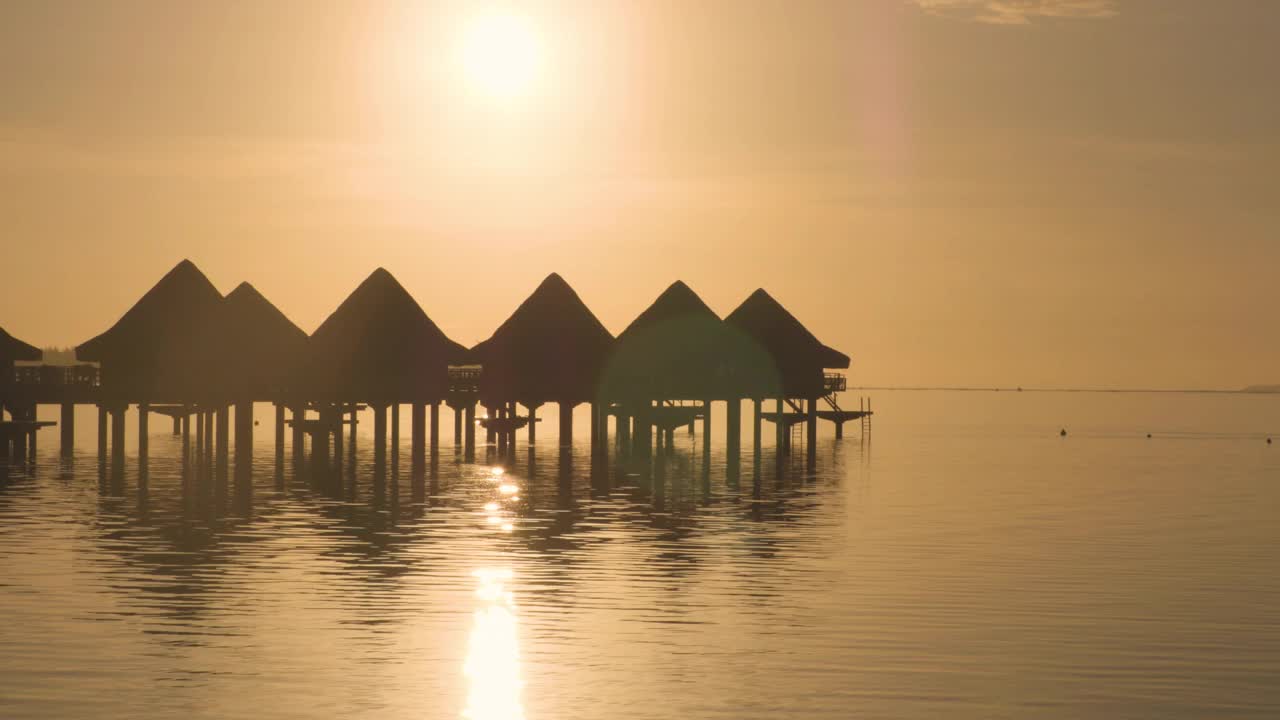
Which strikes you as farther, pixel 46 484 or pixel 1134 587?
pixel 46 484

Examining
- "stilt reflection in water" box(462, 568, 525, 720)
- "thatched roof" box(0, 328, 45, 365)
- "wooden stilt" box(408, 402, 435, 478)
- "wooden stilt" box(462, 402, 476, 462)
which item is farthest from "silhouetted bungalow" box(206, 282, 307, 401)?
"stilt reflection in water" box(462, 568, 525, 720)

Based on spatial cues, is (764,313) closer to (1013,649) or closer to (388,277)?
(388,277)

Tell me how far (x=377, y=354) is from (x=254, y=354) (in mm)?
4237

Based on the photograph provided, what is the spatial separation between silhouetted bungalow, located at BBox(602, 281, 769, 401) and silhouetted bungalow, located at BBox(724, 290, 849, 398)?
2.29 m

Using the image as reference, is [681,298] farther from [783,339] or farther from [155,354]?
[155,354]

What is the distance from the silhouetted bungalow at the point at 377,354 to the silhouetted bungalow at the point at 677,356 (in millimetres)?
7297

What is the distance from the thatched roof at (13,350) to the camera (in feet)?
178

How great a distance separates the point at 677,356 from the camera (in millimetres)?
60281

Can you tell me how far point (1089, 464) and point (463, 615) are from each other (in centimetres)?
4861

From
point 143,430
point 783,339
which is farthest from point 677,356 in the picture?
point 143,430

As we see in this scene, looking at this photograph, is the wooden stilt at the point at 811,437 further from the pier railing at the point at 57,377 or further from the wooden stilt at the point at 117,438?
the pier railing at the point at 57,377

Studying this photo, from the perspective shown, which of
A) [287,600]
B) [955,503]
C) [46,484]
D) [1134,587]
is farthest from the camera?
[46,484]

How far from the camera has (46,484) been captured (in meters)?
42.6

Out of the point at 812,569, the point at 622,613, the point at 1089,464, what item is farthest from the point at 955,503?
the point at 1089,464
